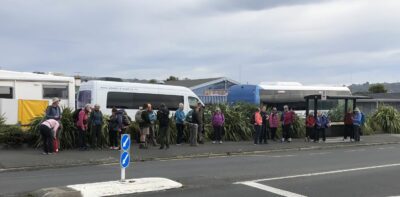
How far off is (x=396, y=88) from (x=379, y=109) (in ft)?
212

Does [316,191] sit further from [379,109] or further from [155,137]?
[379,109]

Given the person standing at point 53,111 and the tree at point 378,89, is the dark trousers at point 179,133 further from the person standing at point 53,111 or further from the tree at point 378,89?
the tree at point 378,89

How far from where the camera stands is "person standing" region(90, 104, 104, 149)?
18422 mm

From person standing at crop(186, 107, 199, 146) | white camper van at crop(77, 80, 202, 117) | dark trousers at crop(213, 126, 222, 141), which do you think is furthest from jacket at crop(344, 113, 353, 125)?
person standing at crop(186, 107, 199, 146)

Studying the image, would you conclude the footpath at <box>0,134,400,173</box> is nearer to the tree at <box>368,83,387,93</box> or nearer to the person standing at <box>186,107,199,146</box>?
the person standing at <box>186,107,199,146</box>

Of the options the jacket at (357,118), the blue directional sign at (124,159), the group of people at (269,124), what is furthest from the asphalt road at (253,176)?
the jacket at (357,118)

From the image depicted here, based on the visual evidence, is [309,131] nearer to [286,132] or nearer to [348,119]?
[286,132]

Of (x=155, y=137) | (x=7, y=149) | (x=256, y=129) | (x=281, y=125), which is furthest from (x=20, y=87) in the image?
(x=281, y=125)

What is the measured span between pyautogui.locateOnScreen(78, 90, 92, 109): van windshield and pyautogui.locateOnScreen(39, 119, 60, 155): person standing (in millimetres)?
6107

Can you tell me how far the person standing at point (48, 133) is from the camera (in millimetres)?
16859

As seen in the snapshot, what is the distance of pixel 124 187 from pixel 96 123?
909 cm

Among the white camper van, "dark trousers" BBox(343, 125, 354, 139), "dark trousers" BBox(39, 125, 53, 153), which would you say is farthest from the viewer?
"dark trousers" BBox(343, 125, 354, 139)

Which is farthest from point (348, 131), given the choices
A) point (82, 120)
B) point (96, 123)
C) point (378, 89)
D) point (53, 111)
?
point (378, 89)

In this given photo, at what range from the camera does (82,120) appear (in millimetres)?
18141
